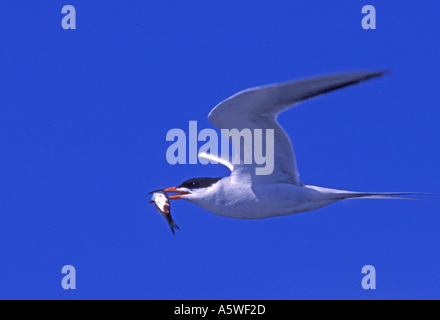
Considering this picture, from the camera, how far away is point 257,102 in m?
4.77

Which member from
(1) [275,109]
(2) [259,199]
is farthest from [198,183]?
(1) [275,109]

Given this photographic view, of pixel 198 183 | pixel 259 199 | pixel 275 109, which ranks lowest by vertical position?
pixel 259 199

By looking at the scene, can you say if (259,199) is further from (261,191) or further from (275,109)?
(275,109)

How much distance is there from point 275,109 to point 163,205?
1.92 meters

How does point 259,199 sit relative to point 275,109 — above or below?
below

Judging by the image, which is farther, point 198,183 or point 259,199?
point 198,183

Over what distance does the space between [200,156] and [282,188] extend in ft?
6.26

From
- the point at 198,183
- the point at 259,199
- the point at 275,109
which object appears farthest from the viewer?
the point at 198,183

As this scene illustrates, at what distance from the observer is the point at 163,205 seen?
601 centimetres

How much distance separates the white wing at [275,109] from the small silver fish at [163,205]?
97cm

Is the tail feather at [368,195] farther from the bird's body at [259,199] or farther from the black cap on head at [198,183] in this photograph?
the black cap on head at [198,183]

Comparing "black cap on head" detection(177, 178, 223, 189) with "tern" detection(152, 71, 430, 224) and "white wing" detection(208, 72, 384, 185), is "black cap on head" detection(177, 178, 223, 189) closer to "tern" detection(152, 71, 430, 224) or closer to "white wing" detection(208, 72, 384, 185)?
"tern" detection(152, 71, 430, 224)

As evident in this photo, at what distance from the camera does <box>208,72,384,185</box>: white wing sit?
4.18 metres

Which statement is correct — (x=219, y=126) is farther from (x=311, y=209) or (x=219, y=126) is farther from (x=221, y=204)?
(x=311, y=209)
